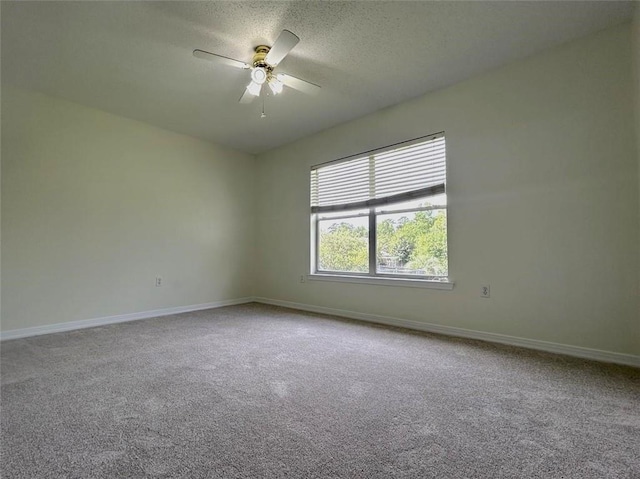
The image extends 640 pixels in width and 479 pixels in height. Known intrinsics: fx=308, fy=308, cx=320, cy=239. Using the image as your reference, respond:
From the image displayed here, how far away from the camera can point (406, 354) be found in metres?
2.52

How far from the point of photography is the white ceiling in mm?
2146

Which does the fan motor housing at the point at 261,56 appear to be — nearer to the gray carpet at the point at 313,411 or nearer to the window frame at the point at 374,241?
the window frame at the point at 374,241

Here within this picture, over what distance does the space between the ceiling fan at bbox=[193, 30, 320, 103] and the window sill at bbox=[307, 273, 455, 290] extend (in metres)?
2.18

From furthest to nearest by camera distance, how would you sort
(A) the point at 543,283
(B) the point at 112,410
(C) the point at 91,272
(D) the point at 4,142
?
1. (C) the point at 91,272
2. (D) the point at 4,142
3. (A) the point at 543,283
4. (B) the point at 112,410

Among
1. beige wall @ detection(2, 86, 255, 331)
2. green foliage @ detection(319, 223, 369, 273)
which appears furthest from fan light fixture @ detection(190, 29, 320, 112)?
beige wall @ detection(2, 86, 255, 331)

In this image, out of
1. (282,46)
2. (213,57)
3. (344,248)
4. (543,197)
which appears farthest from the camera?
(344,248)

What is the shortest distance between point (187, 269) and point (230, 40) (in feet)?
10.0

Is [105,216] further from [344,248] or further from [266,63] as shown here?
[344,248]

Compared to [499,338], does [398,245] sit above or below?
above

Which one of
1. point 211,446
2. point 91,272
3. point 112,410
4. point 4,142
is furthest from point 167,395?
point 4,142

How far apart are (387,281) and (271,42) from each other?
2.63m

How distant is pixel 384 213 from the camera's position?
377 cm

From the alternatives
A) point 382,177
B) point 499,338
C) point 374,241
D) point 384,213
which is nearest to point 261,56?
point 382,177

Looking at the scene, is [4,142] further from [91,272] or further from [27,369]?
[27,369]
